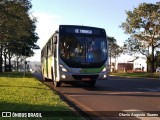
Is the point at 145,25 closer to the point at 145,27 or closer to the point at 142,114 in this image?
the point at 145,27

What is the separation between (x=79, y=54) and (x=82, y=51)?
24 cm

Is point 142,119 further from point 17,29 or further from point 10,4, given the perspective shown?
point 17,29

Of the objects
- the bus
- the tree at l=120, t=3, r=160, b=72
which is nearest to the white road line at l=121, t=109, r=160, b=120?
the bus

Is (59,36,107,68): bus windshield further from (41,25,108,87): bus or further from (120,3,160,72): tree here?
(120,3,160,72): tree

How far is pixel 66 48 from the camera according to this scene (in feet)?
77.2

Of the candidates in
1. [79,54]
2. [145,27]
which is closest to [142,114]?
[79,54]

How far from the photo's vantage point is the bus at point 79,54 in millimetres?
23422

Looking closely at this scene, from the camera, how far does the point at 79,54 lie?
23578mm

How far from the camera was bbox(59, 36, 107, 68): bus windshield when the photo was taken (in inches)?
924

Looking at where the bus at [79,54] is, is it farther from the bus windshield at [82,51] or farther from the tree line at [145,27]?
the tree line at [145,27]

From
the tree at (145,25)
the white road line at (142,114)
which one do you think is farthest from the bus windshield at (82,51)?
the tree at (145,25)

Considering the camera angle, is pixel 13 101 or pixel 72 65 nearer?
pixel 13 101

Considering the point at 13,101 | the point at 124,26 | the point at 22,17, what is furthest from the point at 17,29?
the point at 13,101

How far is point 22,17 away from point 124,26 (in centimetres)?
2532
